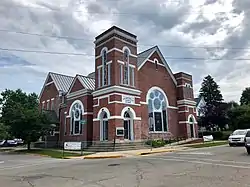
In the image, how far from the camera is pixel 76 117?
1358 inches

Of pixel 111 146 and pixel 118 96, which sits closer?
pixel 111 146

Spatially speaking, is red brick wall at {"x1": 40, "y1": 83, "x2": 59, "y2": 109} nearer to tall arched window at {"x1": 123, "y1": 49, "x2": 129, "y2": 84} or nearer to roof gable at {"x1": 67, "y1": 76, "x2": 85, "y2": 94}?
roof gable at {"x1": 67, "y1": 76, "x2": 85, "y2": 94}

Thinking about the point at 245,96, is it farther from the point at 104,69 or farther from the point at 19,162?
the point at 19,162

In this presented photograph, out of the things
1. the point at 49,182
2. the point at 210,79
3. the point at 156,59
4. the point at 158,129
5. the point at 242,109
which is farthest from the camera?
the point at 210,79

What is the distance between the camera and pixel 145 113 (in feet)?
108

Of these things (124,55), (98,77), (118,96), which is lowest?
(118,96)

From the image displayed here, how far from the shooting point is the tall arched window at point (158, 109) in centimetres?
3441

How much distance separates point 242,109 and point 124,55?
2843 cm

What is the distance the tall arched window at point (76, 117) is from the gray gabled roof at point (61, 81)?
29.5 ft

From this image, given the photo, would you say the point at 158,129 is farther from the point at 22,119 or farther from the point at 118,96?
the point at 22,119

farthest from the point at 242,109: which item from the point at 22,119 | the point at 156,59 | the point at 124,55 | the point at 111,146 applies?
the point at 22,119

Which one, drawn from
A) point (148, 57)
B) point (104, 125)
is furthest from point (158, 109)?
point (104, 125)

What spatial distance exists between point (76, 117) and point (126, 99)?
8.14 metres

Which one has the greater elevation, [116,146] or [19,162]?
[116,146]
